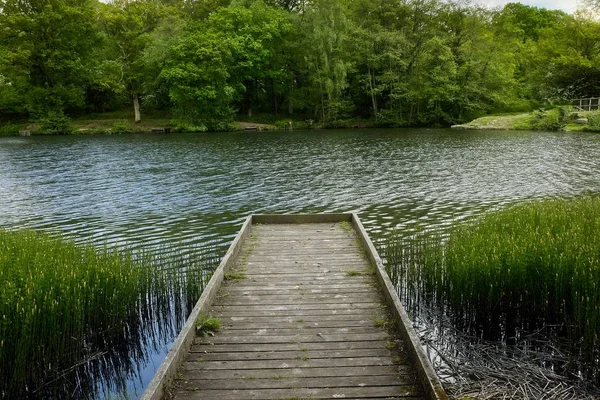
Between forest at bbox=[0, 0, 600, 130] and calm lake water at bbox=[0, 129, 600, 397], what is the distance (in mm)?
18854

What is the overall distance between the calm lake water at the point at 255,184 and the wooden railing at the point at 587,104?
46.7 feet

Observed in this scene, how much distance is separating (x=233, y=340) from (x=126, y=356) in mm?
1789

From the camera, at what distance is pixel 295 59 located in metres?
55.8

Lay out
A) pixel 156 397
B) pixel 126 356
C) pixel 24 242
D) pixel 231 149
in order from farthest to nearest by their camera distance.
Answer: pixel 231 149, pixel 24 242, pixel 126 356, pixel 156 397

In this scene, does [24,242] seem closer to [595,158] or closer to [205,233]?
[205,233]

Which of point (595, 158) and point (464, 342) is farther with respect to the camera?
point (595, 158)

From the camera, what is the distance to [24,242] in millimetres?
8164

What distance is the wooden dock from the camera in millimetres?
4418

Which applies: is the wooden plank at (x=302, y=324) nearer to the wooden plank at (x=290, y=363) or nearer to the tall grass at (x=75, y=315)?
the wooden plank at (x=290, y=363)

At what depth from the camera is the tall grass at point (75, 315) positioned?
5016mm

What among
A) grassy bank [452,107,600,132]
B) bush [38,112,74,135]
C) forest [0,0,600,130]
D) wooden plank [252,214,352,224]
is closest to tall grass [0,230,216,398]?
wooden plank [252,214,352,224]

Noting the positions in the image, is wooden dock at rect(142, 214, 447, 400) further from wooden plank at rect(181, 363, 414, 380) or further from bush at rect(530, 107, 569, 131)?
bush at rect(530, 107, 569, 131)


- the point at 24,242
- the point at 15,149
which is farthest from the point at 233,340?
the point at 15,149

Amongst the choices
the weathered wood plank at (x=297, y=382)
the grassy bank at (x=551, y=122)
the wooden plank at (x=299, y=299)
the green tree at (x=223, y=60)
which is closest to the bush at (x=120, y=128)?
the green tree at (x=223, y=60)
